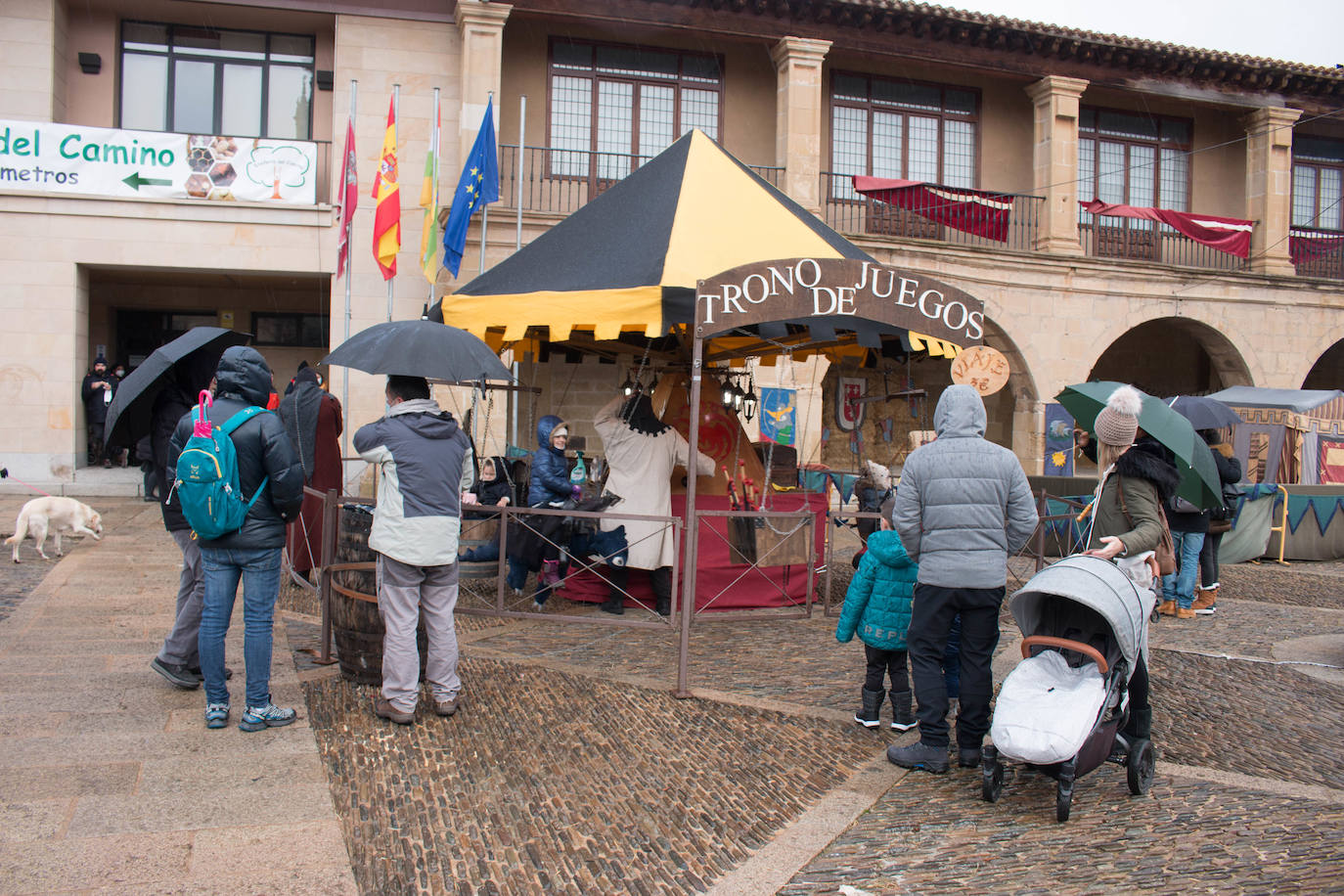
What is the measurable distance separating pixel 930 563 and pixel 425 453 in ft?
8.06

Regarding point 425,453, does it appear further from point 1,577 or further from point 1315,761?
point 1,577

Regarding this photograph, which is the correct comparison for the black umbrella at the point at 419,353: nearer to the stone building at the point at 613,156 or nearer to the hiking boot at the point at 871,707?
the hiking boot at the point at 871,707

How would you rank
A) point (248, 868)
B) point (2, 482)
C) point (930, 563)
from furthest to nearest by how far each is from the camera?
1. point (2, 482)
2. point (930, 563)
3. point (248, 868)

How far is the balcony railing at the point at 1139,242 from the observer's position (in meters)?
18.5

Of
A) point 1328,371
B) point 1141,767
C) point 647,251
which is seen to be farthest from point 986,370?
point 1328,371

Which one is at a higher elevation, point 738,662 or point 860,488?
point 860,488

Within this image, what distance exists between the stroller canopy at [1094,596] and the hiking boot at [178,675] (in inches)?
164

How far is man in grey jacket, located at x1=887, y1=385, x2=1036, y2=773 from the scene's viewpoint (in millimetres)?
4281

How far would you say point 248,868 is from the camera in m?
3.21

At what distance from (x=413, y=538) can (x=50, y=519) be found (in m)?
6.42

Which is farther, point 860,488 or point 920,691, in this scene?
point 860,488

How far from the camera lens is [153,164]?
46.7ft

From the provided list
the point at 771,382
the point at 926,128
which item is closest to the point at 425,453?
the point at 771,382

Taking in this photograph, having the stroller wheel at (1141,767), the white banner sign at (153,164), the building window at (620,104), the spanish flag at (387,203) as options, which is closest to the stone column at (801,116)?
the building window at (620,104)
